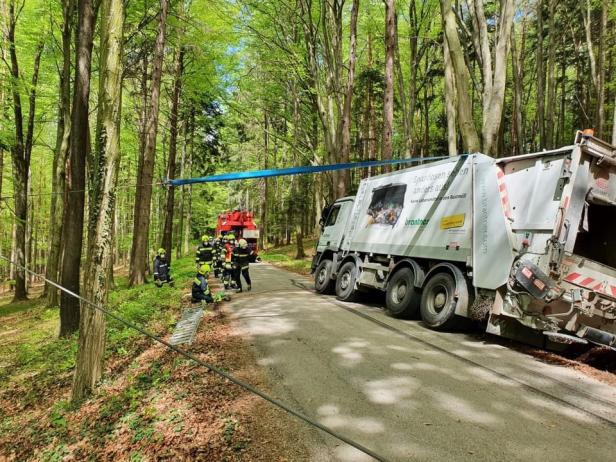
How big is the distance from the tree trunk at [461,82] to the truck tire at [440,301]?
8.96 ft

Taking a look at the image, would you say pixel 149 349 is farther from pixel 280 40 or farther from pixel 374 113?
pixel 374 113

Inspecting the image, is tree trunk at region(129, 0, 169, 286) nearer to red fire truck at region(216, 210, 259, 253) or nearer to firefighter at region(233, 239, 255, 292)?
firefighter at region(233, 239, 255, 292)

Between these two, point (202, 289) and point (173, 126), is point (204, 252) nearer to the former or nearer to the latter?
point (202, 289)

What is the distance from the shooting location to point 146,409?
4309 mm

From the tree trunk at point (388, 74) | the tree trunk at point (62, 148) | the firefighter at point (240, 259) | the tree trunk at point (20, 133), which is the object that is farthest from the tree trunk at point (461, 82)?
the tree trunk at point (20, 133)

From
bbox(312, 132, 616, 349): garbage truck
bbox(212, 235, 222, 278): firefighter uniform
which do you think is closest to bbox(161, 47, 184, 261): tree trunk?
bbox(212, 235, 222, 278): firefighter uniform

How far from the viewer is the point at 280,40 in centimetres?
1630

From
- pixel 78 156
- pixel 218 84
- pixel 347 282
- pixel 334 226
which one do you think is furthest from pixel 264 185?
pixel 78 156

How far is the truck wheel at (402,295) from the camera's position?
791 centimetres

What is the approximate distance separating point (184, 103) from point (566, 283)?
20.1 meters

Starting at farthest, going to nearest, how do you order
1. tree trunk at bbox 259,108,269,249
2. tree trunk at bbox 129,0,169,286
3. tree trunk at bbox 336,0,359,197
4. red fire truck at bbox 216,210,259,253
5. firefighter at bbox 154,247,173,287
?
tree trunk at bbox 259,108,269,249 → red fire truck at bbox 216,210,259,253 → tree trunk at bbox 336,0,359,197 → firefighter at bbox 154,247,173,287 → tree trunk at bbox 129,0,169,286

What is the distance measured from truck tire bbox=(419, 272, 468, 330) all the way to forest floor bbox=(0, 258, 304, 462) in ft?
11.2

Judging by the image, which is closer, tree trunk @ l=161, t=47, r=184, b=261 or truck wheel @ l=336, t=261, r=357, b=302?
truck wheel @ l=336, t=261, r=357, b=302

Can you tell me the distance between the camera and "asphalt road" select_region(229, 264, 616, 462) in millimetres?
3268
